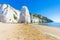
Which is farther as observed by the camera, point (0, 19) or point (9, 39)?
point (0, 19)

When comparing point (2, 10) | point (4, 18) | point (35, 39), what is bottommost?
point (35, 39)

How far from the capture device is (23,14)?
1997 inches

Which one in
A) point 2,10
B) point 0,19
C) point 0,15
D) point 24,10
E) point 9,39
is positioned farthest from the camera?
point 24,10

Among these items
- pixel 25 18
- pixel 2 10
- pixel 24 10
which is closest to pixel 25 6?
pixel 24 10

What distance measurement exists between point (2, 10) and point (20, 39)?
43.8m

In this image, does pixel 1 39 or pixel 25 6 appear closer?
pixel 1 39

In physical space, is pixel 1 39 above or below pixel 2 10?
below

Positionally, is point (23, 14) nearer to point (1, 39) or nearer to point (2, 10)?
point (2, 10)

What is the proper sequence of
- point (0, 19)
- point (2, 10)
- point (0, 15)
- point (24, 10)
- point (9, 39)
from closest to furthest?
point (9, 39)
point (0, 19)
point (0, 15)
point (2, 10)
point (24, 10)

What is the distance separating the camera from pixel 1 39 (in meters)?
6.48

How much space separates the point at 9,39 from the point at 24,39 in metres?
0.95

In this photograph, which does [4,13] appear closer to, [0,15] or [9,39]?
[0,15]

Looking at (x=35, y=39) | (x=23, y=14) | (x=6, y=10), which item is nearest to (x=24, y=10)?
(x=23, y=14)

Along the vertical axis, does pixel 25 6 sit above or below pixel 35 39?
above
